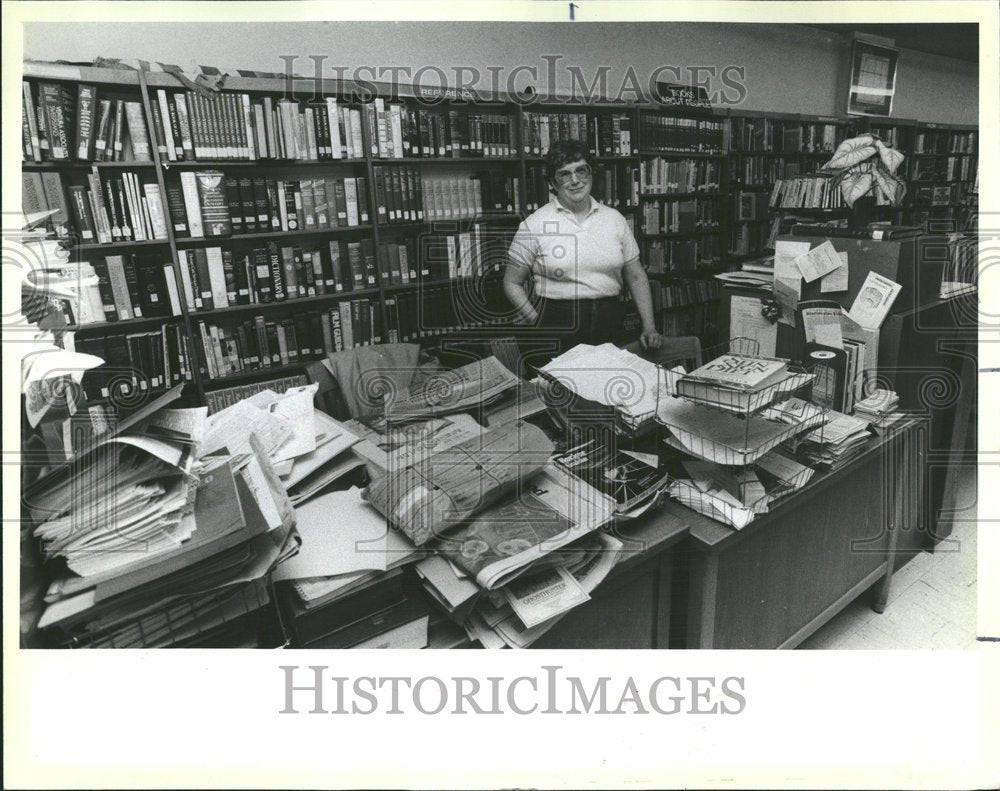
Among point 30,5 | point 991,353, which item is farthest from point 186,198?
point 991,353

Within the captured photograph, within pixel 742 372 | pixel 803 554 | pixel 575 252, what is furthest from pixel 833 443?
pixel 575 252

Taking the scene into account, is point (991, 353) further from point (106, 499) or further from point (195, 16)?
point (195, 16)

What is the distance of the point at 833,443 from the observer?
1.44 meters

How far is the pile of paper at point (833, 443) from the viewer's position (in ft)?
4.72

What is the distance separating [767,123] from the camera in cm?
399

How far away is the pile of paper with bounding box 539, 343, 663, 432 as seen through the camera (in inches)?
54.0

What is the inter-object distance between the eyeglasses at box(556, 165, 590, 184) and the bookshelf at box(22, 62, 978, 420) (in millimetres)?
720

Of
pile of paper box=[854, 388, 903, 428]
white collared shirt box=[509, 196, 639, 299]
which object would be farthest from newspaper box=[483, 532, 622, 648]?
white collared shirt box=[509, 196, 639, 299]

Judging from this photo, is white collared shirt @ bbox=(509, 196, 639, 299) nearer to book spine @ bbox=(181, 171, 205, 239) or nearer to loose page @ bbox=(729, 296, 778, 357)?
loose page @ bbox=(729, 296, 778, 357)

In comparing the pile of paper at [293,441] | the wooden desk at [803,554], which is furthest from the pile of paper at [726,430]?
the pile of paper at [293,441]

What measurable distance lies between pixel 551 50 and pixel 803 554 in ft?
6.97

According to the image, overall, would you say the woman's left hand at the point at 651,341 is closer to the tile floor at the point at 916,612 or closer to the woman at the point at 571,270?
Answer: the woman at the point at 571,270

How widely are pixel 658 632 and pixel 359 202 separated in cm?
A: 239

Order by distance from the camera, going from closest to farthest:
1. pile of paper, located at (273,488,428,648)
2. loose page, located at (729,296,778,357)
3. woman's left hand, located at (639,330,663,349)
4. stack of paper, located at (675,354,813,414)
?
pile of paper, located at (273,488,428,648), stack of paper, located at (675,354,813,414), loose page, located at (729,296,778,357), woman's left hand, located at (639,330,663,349)
